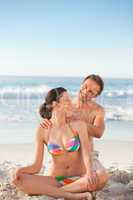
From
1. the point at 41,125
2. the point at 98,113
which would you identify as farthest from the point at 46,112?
the point at 98,113

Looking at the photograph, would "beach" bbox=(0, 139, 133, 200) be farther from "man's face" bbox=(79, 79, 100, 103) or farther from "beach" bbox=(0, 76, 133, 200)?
"man's face" bbox=(79, 79, 100, 103)

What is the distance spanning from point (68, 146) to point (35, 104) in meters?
2.94

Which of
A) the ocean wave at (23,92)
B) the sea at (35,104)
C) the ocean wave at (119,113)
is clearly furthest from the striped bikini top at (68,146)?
the ocean wave at (23,92)

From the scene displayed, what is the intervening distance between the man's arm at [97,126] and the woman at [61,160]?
0.07 metres

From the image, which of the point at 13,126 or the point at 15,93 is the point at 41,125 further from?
the point at 15,93

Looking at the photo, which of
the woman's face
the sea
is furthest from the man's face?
the sea

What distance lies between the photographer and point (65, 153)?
2.62m

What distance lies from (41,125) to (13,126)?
2.13m

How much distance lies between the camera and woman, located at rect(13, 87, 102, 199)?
2557mm

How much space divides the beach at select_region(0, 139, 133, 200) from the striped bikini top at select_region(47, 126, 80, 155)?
49cm

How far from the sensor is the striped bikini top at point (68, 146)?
8.52ft

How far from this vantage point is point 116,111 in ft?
18.1

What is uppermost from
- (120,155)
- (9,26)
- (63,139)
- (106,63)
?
(9,26)

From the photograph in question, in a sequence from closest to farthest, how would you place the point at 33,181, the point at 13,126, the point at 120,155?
the point at 33,181 → the point at 120,155 → the point at 13,126
